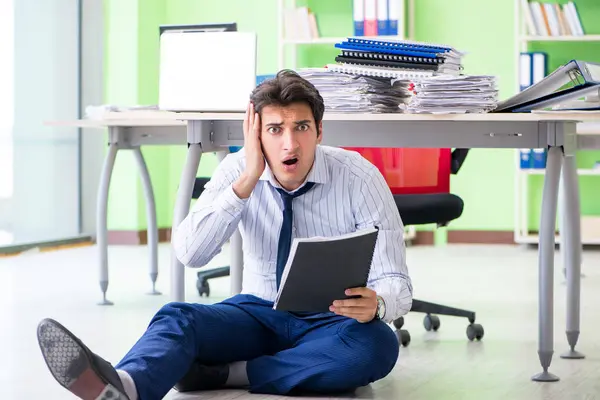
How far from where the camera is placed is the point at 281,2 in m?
6.61

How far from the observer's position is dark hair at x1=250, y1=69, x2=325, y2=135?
7.47 feet

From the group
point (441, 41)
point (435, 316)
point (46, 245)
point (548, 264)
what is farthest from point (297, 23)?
point (548, 264)

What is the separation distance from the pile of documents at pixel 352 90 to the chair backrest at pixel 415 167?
2.81 feet

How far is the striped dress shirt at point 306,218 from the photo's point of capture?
2.31 meters

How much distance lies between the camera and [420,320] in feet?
11.7

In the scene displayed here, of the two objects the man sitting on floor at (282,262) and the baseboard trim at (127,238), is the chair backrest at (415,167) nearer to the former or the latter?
the man sitting on floor at (282,262)

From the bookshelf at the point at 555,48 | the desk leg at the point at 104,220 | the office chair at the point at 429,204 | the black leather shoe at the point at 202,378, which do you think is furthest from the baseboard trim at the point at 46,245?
the black leather shoe at the point at 202,378

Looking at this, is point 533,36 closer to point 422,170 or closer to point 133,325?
point 422,170

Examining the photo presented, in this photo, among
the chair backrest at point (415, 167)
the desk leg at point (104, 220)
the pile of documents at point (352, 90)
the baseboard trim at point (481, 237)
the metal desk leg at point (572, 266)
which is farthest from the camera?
the baseboard trim at point (481, 237)

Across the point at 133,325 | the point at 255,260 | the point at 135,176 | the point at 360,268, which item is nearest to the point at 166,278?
the point at 133,325

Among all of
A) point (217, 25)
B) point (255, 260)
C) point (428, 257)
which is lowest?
point (428, 257)

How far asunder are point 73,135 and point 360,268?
4981mm

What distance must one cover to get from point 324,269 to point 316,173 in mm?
351

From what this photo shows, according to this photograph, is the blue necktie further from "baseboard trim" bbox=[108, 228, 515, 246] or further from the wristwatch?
"baseboard trim" bbox=[108, 228, 515, 246]
